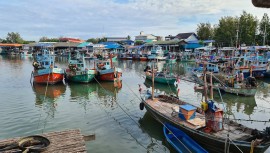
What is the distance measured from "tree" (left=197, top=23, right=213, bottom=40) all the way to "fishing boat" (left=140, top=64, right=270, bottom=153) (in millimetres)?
75129

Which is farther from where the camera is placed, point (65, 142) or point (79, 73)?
point (79, 73)

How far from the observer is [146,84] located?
3244 cm

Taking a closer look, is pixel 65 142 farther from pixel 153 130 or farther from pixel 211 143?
pixel 153 130

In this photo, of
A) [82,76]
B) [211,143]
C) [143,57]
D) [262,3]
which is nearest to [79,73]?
[82,76]

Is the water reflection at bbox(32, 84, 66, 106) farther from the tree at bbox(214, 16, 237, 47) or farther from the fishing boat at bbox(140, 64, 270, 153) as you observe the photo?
the tree at bbox(214, 16, 237, 47)

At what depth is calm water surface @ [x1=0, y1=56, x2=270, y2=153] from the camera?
13992 mm

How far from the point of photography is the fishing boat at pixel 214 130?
33.7ft

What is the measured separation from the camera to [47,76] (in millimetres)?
29766

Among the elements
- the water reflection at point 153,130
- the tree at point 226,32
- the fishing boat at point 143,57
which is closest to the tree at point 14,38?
the fishing boat at point 143,57

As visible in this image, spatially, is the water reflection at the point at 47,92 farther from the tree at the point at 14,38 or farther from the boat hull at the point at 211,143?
the tree at the point at 14,38

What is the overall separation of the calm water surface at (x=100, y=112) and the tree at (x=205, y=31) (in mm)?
58303

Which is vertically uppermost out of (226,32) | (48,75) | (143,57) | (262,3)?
(226,32)

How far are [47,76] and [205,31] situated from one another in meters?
69.0

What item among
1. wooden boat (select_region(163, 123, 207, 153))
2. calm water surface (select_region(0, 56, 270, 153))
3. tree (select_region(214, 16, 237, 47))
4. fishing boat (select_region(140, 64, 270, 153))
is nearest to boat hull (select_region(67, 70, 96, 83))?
calm water surface (select_region(0, 56, 270, 153))
